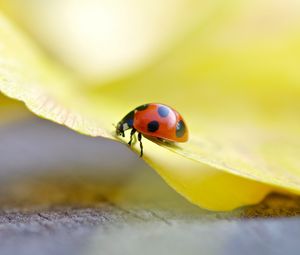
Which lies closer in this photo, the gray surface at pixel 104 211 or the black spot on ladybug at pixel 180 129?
the gray surface at pixel 104 211

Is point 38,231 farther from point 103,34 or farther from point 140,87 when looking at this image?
point 103,34

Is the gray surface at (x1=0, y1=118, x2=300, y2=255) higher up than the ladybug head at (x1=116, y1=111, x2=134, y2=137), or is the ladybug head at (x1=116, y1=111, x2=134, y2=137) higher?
the ladybug head at (x1=116, y1=111, x2=134, y2=137)

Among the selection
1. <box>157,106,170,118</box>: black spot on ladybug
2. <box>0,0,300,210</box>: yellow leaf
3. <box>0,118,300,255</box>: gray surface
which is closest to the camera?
<box>0,118,300,255</box>: gray surface

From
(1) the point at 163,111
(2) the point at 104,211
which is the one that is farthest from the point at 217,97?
(2) the point at 104,211

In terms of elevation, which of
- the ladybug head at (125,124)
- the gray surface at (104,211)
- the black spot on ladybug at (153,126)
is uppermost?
A: the ladybug head at (125,124)

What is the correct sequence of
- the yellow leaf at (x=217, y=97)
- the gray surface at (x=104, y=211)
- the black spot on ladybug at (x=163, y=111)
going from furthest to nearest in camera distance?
the black spot on ladybug at (x=163, y=111) < the yellow leaf at (x=217, y=97) < the gray surface at (x=104, y=211)

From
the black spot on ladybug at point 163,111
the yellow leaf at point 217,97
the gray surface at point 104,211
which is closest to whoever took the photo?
the gray surface at point 104,211

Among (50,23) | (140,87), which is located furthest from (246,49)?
(50,23)

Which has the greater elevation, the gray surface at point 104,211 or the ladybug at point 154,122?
the ladybug at point 154,122
